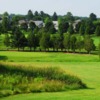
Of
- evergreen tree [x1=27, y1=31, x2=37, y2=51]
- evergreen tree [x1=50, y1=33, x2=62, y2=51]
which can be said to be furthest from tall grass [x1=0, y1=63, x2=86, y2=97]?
evergreen tree [x1=27, y1=31, x2=37, y2=51]

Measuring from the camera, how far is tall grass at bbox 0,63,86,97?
2075 cm

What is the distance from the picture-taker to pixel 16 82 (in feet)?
71.4

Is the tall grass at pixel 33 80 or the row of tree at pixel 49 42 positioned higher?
the row of tree at pixel 49 42

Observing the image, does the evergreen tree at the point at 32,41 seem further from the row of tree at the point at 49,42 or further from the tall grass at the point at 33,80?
the tall grass at the point at 33,80

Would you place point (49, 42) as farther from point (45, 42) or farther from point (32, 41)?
point (32, 41)

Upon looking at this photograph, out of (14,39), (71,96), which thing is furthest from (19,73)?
(14,39)

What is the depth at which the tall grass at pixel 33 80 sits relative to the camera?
20.8 meters

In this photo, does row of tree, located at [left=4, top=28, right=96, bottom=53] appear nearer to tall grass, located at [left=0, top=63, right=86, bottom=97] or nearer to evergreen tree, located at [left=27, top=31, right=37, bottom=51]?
evergreen tree, located at [left=27, top=31, right=37, bottom=51]

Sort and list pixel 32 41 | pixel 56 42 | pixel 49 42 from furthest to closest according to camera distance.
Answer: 1. pixel 32 41
2. pixel 56 42
3. pixel 49 42

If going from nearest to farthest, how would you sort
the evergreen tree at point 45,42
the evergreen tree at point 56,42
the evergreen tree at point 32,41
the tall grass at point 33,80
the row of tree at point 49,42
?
the tall grass at point 33,80 < the row of tree at point 49,42 < the evergreen tree at point 45,42 < the evergreen tree at point 56,42 < the evergreen tree at point 32,41

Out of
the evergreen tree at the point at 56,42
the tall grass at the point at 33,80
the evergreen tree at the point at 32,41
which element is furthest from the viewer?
the evergreen tree at the point at 32,41

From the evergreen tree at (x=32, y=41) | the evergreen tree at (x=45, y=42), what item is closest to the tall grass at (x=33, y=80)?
the evergreen tree at (x=45, y=42)

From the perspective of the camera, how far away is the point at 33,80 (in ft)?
74.6

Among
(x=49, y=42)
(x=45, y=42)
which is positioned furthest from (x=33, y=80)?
(x=49, y=42)
